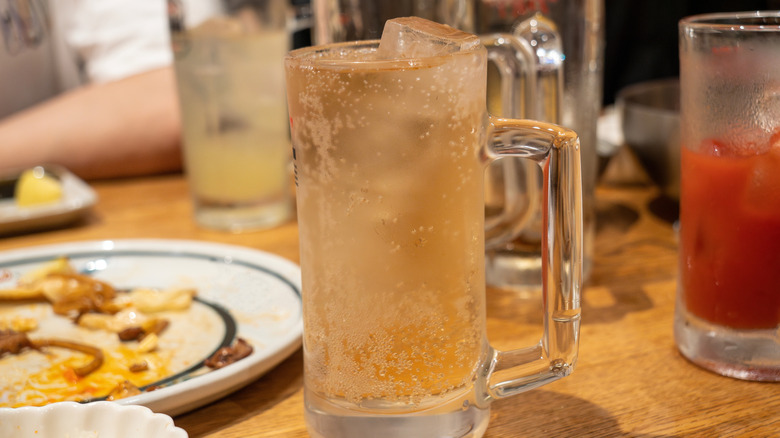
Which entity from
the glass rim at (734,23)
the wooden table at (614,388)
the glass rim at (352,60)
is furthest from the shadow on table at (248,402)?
the glass rim at (734,23)

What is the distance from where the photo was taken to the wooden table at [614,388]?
0.58 metres

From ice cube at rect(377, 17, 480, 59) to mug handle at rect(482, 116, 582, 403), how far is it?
2.2 inches

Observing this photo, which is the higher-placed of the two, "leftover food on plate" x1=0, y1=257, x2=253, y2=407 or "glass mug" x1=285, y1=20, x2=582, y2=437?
"glass mug" x1=285, y1=20, x2=582, y2=437

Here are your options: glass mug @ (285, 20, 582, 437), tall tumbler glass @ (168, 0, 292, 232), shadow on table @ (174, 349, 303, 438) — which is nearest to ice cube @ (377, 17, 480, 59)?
glass mug @ (285, 20, 582, 437)

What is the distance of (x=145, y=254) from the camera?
0.98 meters

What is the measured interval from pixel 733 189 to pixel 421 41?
0.93 ft

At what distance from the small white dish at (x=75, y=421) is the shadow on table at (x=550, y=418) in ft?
0.84

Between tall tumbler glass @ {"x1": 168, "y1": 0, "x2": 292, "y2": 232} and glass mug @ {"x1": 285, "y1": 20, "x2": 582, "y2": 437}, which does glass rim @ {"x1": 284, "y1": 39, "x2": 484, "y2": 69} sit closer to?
glass mug @ {"x1": 285, "y1": 20, "x2": 582, "y2": 437}

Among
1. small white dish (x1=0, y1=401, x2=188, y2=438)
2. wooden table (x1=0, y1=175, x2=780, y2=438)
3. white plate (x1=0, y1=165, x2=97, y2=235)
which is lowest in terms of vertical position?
wooden table (x1=0, y1=175, x2=780, y2=438)

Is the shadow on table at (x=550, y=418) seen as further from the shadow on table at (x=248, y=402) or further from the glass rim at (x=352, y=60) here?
the glass rim at (x=352, y=60)

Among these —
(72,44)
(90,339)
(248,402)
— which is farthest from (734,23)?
(72,44)

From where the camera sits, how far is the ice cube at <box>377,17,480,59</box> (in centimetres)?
50

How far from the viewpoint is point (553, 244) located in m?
0.52

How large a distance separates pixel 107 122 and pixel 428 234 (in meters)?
1.30
